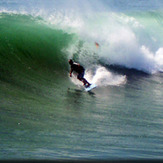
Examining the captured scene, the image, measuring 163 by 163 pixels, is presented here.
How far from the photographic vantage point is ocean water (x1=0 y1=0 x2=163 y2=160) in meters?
7.70

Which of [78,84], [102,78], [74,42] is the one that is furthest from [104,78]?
[74,42]

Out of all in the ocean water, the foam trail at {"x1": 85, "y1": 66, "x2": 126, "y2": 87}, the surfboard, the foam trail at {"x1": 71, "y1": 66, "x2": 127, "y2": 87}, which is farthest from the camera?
the foam trail at {"x1": 85, "y1": 66, "x2": 126, "y2": 87}

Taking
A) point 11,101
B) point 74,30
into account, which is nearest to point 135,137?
point 11,101

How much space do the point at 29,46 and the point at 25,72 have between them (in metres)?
3.20

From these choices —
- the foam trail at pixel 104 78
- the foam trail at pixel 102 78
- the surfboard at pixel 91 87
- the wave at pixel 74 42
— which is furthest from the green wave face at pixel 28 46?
the surfboard at pixel 91 87

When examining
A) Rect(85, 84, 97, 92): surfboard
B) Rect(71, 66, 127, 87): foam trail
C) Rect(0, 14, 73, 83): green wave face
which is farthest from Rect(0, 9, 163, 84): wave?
Rect(85, 84, 97, 92): surfboard

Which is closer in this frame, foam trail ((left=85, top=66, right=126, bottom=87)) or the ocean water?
the ocean water

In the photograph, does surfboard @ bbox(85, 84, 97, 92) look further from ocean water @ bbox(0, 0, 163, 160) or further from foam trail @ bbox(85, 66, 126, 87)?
foam trail @ bbox(85, 66, 126, 87)

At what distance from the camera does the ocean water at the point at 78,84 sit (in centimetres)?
770

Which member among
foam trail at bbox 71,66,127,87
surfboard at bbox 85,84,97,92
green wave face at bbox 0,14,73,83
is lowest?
surfboard at bbox 85,84,97,92

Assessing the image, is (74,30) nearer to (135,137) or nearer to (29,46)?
(29,46)

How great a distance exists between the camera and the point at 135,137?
845 centimetres

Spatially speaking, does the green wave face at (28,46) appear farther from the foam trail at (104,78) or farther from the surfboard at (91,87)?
the surfboard at (91,87)

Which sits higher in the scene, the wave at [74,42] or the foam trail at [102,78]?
the wave at [74,42]
